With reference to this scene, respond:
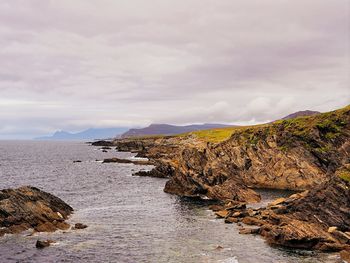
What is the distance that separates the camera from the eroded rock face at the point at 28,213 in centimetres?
7450

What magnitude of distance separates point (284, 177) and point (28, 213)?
8684cm

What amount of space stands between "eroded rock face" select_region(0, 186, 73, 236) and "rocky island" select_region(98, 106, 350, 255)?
3479cm

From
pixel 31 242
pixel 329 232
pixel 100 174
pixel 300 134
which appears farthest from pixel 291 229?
pixel 100 174

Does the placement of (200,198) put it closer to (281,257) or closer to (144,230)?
(144,230)

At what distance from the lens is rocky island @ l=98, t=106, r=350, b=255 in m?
70.4

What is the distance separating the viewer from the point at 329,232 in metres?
68.1

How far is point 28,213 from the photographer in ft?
255

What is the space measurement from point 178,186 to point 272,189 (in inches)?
1252

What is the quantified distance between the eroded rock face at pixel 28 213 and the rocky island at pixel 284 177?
34.8m

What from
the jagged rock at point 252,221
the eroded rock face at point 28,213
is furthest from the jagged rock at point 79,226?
the jagged rock at point 252,221

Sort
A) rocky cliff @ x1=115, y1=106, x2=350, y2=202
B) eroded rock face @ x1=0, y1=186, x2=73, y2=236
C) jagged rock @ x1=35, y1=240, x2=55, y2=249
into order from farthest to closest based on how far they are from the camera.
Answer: rocky cliff @ x1=115, y1=106, x2=350, y2=202, eroded rock face @ x1=0, y1=186, x2=73, y2=236, jagged rock @ x1=35, y1=240, x2=55, y2=249

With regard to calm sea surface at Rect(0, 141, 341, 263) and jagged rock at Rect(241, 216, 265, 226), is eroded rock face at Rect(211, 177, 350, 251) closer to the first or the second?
jagged rock at Rect(241, 216, 265, 226)

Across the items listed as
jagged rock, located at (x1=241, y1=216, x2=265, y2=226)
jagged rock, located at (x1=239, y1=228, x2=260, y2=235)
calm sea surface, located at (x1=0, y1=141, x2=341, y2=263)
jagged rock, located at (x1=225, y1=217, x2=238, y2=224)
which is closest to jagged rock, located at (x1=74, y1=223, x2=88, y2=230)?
calm sea surface, located at (x1=0, y1=141, x2=341, y2=263)

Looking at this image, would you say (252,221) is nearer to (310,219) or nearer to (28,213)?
(310,219)
